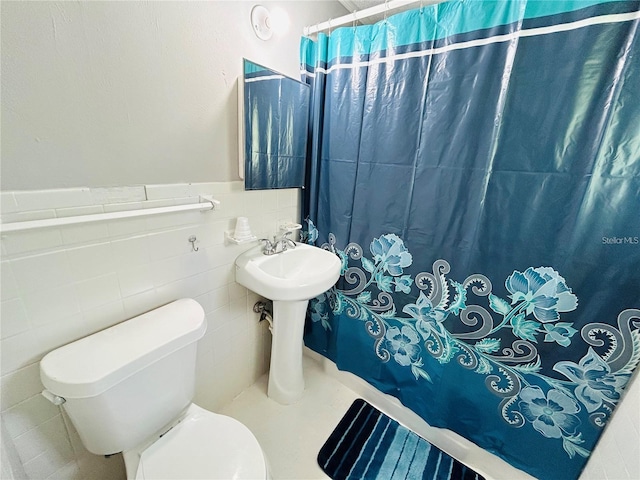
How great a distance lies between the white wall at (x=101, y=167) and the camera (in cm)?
65

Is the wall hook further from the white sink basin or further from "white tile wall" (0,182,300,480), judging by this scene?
the white sink basin

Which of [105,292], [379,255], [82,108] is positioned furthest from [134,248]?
[379,255]

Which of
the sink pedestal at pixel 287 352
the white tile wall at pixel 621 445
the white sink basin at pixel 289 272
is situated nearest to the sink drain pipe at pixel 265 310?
the sink pedestal at pixel 287 352

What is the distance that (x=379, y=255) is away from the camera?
Result: 132cm

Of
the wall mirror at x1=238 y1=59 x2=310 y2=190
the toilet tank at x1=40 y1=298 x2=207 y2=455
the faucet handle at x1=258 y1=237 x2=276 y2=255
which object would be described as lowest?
the toilet tank at x1=40 y1=298 x2=207 y2=455

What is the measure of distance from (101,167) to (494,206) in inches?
Answer: 54.3

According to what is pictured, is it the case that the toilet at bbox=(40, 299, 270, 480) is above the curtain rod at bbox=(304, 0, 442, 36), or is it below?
below

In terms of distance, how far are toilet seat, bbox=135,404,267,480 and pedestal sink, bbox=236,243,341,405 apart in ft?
1.59

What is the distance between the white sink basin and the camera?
108cm

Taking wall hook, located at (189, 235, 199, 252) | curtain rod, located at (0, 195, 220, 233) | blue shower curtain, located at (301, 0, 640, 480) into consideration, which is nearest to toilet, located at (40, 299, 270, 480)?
wall hook, located at (189, 235, 199, 252)

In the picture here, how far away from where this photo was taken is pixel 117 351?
2.45 ft

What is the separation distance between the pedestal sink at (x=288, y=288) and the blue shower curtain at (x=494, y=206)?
0.24 m

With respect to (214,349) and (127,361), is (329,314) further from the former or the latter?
(127,361)

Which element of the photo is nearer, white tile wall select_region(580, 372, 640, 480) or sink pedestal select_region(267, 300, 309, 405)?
white tile wall select_region(580, 372, 640, 480)
